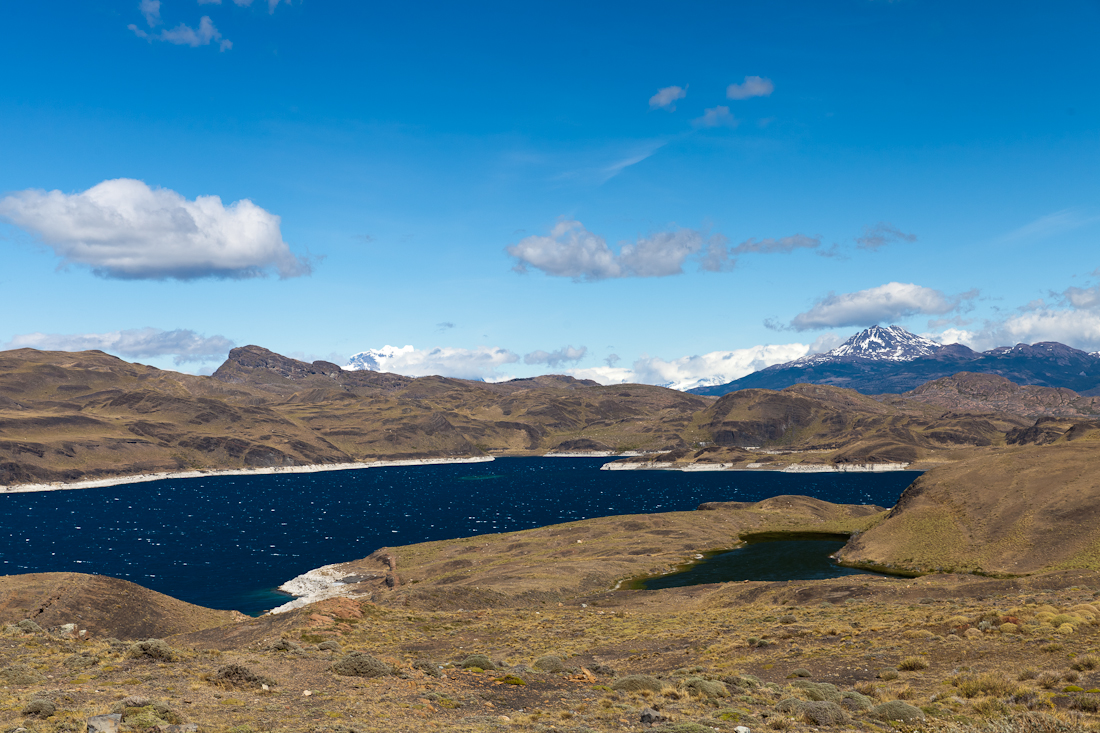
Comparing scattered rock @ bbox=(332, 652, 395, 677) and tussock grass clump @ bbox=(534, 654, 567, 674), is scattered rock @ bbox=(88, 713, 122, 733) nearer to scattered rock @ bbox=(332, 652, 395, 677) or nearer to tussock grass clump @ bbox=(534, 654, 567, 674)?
scattered rock @ bbox=(332, 652, 395, 677)

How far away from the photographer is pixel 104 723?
69.1ft

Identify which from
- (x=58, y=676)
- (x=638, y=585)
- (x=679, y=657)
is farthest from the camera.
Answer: (x=638, y=585)

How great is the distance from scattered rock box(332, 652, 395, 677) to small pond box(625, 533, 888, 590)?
6092cm

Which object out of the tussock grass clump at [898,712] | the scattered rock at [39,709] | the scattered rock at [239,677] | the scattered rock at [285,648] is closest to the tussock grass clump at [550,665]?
the scattered rock at [239,677]

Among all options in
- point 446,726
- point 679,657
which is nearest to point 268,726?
point 446,726

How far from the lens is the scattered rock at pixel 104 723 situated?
20672 mm

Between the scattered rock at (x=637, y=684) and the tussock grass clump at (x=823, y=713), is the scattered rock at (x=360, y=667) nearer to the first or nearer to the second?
the scattered rock at (x=637, y=684)

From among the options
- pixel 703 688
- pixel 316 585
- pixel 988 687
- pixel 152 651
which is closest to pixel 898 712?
pixel 988 687

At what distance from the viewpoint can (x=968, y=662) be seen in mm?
30922

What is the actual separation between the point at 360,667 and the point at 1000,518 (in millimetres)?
94373

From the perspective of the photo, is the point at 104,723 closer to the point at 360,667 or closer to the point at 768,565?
the point at 360,667

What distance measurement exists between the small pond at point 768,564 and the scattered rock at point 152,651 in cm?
6499

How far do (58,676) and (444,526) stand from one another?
149285mm

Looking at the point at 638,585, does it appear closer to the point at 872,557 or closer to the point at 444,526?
the point at 872,557
